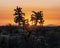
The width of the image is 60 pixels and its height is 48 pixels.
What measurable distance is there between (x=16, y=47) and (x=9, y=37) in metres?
4.71

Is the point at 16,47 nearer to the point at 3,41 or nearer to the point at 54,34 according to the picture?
the point at 3,41

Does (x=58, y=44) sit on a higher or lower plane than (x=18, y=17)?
lower

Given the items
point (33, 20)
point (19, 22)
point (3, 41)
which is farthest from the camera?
point (33, 20)

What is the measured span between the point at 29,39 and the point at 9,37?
5.74 metres

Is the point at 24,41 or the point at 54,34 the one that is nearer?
the point at 24,41

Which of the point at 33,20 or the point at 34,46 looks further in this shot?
the point at 33,20

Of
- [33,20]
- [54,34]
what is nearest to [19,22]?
[33,20]

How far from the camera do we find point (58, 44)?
141 m

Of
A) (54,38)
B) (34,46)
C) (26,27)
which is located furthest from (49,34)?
(34,46)

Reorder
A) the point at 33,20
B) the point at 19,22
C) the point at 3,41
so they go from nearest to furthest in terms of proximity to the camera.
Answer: the point at 3,41 < the point at 19,22 < the point at 33,20

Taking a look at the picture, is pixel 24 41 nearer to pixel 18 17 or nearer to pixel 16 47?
pixel 16 47

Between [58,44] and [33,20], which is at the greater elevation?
[33,20]

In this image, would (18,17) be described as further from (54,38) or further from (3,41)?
(3,41)

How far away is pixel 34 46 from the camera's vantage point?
107 meters
